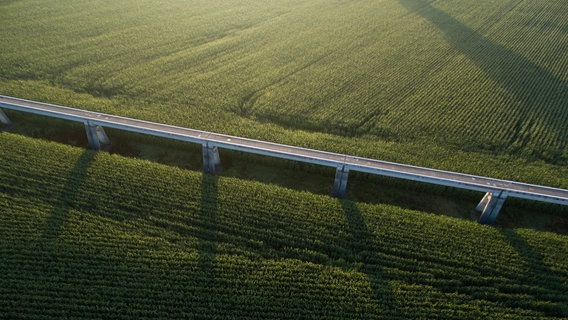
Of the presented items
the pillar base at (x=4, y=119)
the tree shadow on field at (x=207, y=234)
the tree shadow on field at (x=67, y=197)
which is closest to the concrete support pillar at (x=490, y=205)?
the tree shadow on field at (x=207, y=234)

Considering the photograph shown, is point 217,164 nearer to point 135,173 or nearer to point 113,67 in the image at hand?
point 135,173

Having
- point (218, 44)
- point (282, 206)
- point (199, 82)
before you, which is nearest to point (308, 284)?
point (282, 206)

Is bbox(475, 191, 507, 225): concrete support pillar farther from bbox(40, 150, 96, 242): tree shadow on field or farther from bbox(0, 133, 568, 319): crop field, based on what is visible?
bbox(40, 150, 96, 242): tree shadow on field

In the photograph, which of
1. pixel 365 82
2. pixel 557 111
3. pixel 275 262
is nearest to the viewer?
pixel 275 262

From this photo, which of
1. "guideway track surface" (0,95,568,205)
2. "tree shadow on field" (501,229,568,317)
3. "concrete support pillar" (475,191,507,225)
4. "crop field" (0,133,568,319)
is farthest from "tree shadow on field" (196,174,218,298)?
"concrete support pillar" (475,191,507,225)

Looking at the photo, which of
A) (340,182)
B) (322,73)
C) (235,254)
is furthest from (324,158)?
(322,73)

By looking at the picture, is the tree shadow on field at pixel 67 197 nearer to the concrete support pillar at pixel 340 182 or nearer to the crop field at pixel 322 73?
the crop field at pixel 322 73
